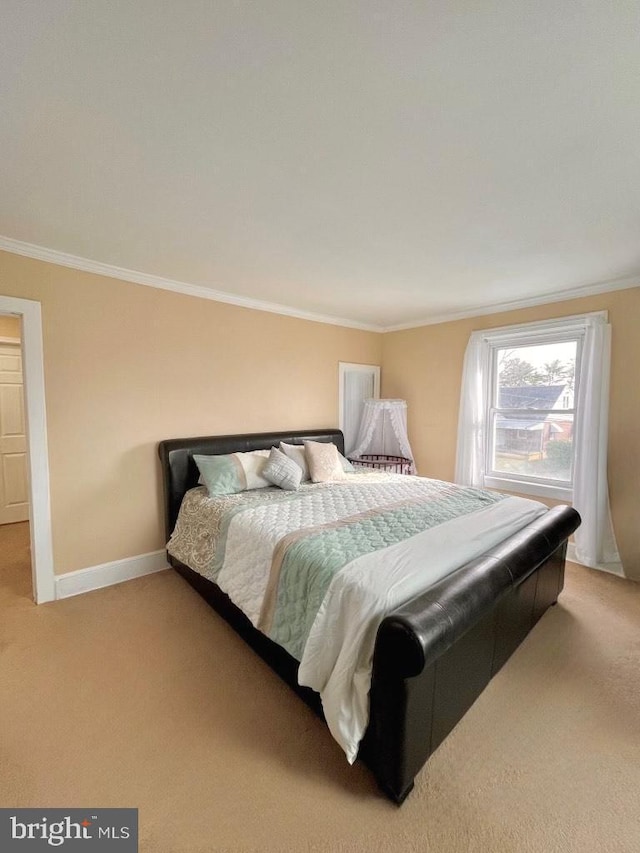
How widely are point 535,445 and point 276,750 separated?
3.33 metres

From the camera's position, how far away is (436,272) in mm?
2811

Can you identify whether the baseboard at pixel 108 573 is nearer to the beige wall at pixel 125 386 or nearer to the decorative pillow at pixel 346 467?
the beige wall at pixel 125 386

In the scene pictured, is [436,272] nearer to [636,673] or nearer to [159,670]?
[636,673]

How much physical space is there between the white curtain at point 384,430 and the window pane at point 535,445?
3.30 ft

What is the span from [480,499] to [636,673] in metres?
1.21

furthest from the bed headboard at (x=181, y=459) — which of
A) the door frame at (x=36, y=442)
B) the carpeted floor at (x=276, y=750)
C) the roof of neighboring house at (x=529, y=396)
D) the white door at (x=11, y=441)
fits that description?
the roof of neighboring house at (x=529, y=396)

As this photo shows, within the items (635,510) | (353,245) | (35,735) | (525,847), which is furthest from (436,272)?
(35,735)

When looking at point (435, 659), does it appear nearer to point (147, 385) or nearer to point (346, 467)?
point (346, 467)

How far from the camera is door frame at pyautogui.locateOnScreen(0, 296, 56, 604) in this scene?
243cm

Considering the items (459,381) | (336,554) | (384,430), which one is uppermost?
(459,381)

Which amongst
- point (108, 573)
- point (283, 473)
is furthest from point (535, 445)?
point (108, 573)

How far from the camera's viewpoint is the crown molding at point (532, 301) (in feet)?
9.71

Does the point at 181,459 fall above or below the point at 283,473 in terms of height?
above

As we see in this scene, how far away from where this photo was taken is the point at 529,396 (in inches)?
142
